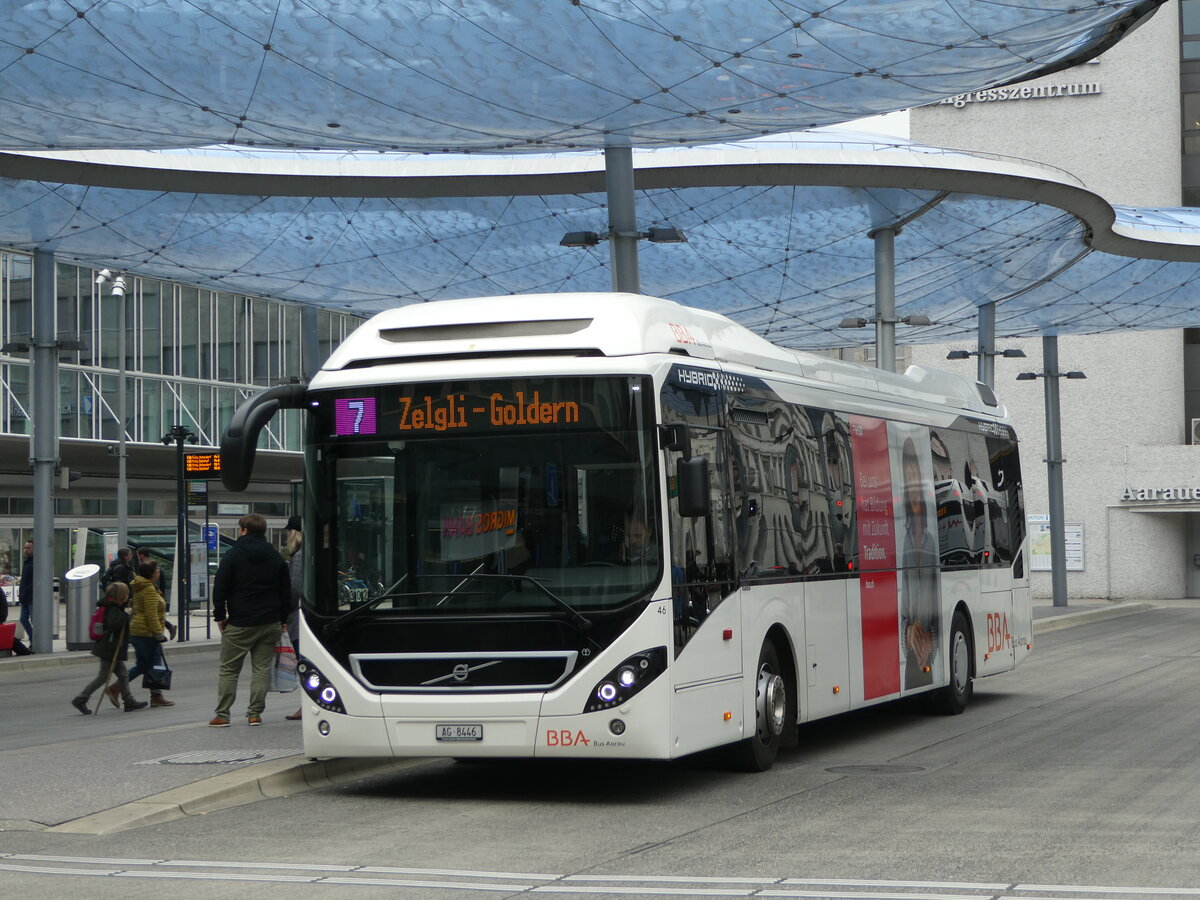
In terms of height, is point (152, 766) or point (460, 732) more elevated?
point (460, 732)

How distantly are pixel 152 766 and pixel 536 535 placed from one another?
3.42 meters

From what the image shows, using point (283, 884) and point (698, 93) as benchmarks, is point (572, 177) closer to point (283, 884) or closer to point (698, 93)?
point (698, 93)

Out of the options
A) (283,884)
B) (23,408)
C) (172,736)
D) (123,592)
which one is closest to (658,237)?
(123,592)

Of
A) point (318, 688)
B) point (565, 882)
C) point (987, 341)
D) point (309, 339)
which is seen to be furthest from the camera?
point (987, 341)

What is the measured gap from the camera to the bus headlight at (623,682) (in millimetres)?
10195

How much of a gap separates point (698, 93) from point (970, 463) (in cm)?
780

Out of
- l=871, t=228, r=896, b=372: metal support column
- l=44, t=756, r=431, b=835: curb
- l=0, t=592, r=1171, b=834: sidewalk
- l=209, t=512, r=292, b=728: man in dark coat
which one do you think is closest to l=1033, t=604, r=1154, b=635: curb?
l=871, t=228, r=896, b=372: metal support column

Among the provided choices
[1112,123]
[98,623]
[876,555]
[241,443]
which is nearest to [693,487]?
[241,443]

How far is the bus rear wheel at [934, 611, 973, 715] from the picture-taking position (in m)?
16.4

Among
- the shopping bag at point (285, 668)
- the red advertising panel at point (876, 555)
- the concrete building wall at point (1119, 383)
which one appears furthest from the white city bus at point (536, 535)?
the concrete building wall at point (1119, 383)

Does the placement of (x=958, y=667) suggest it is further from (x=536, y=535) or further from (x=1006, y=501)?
(x=536, y=535)

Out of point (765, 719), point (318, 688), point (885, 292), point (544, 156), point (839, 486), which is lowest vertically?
point (765, 719)

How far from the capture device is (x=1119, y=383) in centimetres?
5378

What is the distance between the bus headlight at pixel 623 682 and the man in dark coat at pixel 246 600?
4.98m
